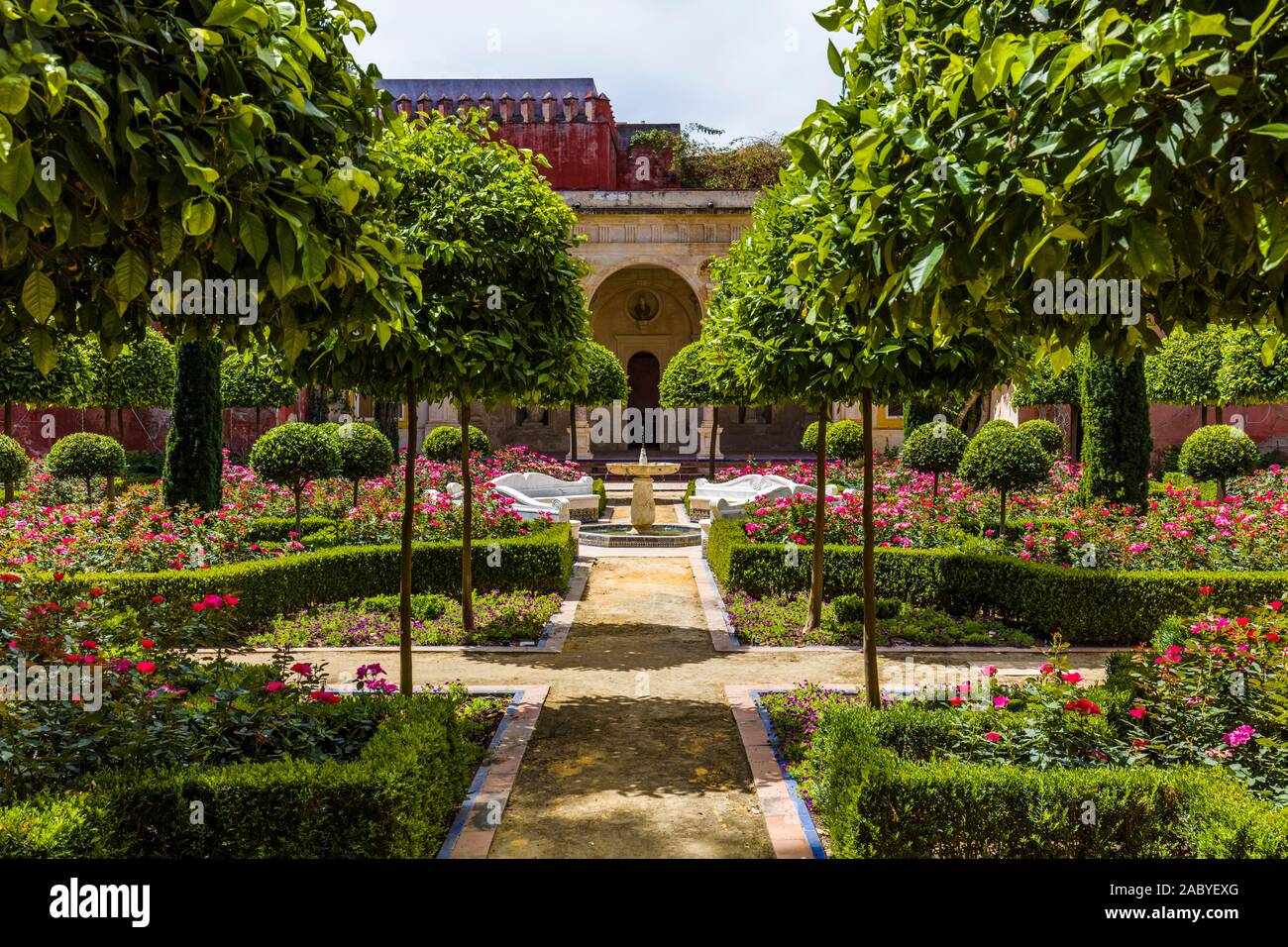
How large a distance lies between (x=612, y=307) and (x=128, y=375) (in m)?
21.8

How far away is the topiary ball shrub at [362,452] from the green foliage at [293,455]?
1.07 feet

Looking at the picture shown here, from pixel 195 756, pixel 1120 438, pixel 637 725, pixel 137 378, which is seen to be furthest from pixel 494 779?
pixel 137 378

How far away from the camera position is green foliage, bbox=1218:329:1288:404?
15.6m


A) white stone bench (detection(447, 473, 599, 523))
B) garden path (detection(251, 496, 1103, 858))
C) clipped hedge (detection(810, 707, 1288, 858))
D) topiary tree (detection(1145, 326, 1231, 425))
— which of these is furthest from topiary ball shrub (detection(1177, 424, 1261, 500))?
clipped hedge (detection(810, 707, 1288, 858))

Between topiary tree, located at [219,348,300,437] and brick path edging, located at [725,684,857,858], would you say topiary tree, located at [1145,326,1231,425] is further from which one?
topiary tree, located at [219,348,300,437]

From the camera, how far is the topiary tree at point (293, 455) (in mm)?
11812

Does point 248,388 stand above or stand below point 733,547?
above

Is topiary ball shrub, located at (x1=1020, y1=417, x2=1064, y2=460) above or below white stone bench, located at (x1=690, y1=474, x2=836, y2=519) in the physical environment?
above

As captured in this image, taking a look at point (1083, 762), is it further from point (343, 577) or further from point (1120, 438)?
point (1120, 438)

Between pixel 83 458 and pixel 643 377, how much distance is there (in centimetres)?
2693

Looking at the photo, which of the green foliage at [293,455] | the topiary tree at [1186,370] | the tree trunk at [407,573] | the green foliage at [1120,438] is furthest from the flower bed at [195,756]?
the topiary tree at [1186,370]

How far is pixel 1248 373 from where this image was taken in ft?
55.1

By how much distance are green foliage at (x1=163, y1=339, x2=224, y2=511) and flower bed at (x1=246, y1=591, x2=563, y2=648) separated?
3672 mm

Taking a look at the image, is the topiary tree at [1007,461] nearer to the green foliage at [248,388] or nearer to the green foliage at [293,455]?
the green foliage at [293,455]
